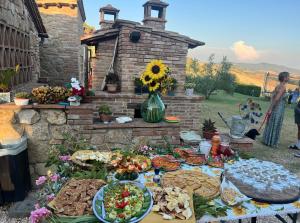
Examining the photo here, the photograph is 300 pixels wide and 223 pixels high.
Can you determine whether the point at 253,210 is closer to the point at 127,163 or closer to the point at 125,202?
the point at 125,202

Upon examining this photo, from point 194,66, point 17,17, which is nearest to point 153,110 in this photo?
point 17,17

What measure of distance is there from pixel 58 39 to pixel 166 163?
10.7 metres

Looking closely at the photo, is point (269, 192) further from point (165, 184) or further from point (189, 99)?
point (189, 99)

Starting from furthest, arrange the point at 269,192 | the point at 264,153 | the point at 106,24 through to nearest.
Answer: the point at 106,24 → the point at 264,153 → the point at 269,192

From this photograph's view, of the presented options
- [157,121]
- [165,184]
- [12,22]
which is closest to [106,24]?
[12,22]

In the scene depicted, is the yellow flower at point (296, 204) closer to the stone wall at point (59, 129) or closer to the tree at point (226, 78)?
the stone wall at point (59, 129)

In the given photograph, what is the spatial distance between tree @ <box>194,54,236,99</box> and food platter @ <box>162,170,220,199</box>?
15.6 metres

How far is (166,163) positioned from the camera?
2.91 metres

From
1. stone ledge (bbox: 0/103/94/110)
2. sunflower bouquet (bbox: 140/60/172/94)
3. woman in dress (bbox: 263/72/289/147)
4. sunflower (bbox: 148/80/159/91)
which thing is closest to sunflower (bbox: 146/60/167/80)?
sunflower bouquet (bbox: 140/60/172/94)

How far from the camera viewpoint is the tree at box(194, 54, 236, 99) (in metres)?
17.7

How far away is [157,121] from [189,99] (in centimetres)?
275

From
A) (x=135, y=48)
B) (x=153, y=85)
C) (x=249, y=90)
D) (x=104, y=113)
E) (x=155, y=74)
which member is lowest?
(x=249, y=90)

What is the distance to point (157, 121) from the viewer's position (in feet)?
14.8

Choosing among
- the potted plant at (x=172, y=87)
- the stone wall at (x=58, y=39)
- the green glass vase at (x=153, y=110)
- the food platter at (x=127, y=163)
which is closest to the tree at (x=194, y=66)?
the stone wall at (x=58, y=39)
